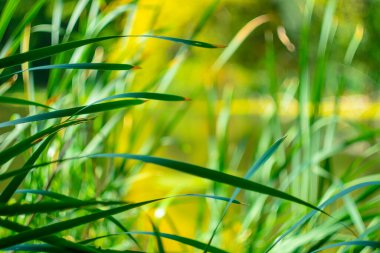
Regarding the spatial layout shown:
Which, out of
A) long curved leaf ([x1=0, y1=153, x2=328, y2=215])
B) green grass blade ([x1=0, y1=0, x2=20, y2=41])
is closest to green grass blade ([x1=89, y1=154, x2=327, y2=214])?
long curved leaf ([x1=0, y1=153, x2=328, y2=215])

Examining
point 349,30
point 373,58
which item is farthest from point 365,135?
point 373,58

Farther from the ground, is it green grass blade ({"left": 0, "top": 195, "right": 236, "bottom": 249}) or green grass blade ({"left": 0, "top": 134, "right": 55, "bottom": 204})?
green grass blade ({"left": 0, "top": 134, "right": 55, "bottom": 204})

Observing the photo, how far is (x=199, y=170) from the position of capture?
31 centimetres

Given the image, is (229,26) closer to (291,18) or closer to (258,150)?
(291,18)

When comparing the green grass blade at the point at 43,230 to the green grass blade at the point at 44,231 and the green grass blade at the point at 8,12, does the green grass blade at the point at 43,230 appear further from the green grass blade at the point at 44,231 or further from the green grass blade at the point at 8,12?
the green grass blade at the point at 8,12

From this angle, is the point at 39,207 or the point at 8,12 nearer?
the point at 39,207

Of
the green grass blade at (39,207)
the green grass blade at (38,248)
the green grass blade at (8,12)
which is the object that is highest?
the green grass blade at (8,12)

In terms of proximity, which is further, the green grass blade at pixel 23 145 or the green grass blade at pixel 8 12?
the green grass blade at pixel 8 12

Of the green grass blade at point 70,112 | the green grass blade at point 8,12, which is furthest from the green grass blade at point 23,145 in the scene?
the green grass blade at point 8,12

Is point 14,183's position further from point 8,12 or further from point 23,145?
point 8,12

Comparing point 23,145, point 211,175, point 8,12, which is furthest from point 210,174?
point 8,12

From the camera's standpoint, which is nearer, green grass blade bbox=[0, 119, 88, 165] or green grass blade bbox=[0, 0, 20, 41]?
green grass blade bbox=[0, 119, 88, 165]

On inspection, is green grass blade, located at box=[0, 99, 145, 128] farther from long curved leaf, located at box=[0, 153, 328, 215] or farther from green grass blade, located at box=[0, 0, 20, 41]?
green grass blade, located at box=[0, 0, 20, 41]

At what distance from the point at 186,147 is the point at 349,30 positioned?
3624 mm
